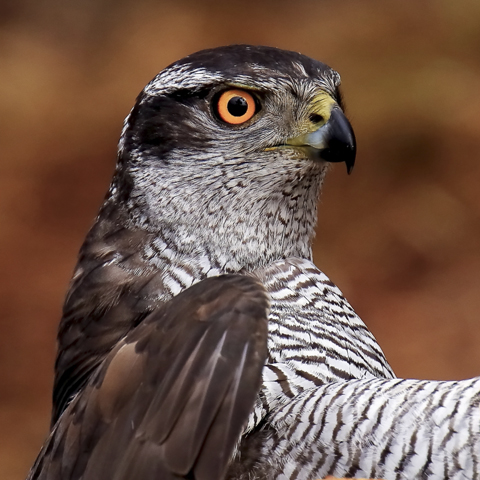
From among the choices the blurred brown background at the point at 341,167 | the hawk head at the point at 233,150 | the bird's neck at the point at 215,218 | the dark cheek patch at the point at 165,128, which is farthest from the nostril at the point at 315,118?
the blurred brown background at the point at 341,167

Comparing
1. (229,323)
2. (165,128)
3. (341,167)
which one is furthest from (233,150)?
(341,167)

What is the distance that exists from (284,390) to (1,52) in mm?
6343

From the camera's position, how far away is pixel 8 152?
7828mm

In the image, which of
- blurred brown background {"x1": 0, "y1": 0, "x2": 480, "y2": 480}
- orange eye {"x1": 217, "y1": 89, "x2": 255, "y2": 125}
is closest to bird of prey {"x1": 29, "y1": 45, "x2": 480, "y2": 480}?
orange eye {"x1": 217, "y1": 89, "x2": 255, "y2": 125}

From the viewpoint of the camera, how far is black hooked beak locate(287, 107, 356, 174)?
274 centimetres

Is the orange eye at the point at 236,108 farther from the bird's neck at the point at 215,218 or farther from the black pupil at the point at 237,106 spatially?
the bird's neck at the point at 215,218

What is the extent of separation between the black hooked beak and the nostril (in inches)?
1.3

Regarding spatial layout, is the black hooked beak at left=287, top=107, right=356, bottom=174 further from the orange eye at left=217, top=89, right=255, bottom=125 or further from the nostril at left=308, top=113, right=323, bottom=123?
the orange eye at left=217, top=89, right=255, bottom=125

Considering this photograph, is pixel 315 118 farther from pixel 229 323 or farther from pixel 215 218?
pixel 229 323

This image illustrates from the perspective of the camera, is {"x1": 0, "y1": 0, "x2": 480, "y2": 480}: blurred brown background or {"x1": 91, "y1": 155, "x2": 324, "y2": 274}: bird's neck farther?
{"x1": 0, "y1": 0, "x2": 480, "y2": 480}: blurred brown background

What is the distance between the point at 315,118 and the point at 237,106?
0.86ft

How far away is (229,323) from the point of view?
218cm

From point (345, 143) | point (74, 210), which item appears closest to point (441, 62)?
point (74, 210)

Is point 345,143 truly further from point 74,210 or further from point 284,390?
point 74,210
